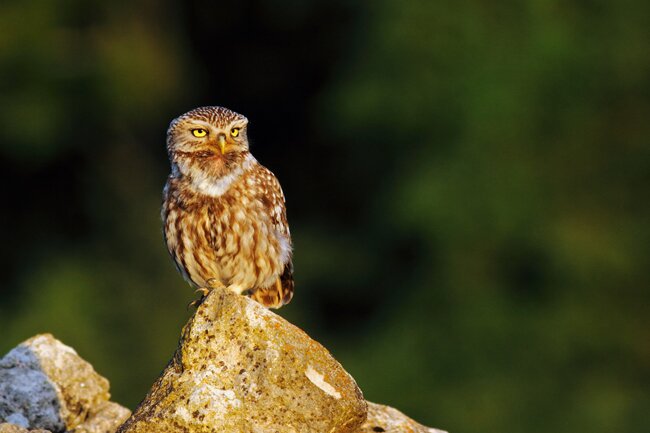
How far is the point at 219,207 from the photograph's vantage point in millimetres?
6746

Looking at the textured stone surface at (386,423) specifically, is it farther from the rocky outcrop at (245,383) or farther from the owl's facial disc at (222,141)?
the owl's facial disc at (222,141)

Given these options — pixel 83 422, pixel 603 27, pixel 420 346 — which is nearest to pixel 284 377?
pixel 83 422

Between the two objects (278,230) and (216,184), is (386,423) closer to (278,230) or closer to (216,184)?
(216,184)

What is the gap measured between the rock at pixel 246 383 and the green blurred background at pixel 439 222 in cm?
1097

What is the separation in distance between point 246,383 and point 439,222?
38.9 feet

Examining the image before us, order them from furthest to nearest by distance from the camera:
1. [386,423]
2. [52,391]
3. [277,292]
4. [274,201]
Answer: [277,292] → [274,201] → [52,391] → [386,423]

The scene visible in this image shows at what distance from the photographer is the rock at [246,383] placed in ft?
17.0

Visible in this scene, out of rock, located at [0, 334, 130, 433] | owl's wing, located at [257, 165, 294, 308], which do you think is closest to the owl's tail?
owl's wing, located at [257, 165, 294, 308]

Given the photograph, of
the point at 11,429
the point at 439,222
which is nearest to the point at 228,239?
the point at 11,429

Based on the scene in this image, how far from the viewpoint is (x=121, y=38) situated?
20.7 m

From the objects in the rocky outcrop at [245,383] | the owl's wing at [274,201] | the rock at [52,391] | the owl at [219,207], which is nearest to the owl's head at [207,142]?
the owl at [219,207]

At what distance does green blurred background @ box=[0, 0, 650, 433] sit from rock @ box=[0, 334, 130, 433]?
404 inches

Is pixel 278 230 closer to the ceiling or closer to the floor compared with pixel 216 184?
closer to the ceiling

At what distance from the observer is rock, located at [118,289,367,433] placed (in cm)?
519
